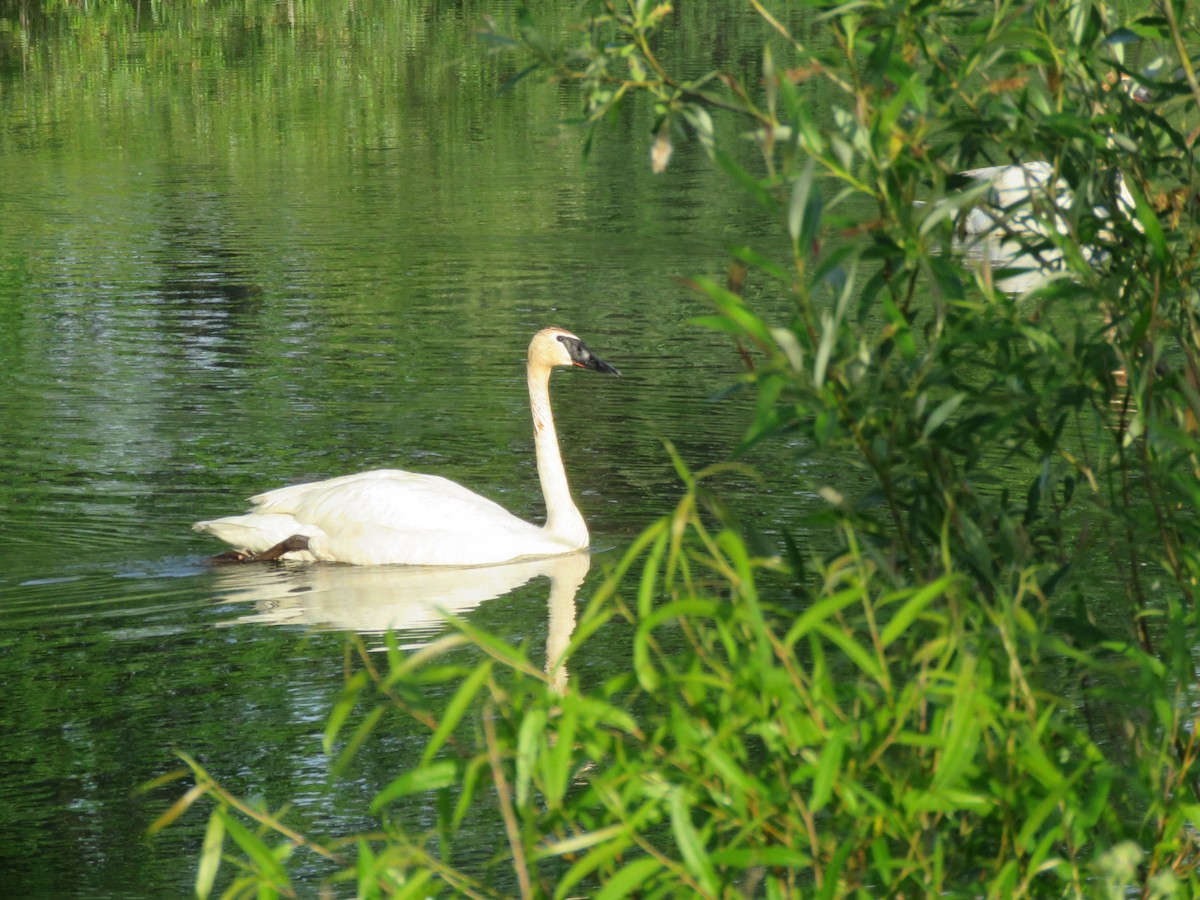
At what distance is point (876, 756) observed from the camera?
111 inches

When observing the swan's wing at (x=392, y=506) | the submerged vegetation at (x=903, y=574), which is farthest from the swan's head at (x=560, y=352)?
the submerged vegetation at (x=903, y=574)

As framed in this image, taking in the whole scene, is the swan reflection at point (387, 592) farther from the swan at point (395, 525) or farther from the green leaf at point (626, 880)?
the green leaf at point (626, 880)

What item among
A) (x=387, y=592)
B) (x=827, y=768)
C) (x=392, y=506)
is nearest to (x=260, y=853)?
(x=827, y=768)

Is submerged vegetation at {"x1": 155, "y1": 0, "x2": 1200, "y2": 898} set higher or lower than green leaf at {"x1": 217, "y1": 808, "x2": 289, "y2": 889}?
higher

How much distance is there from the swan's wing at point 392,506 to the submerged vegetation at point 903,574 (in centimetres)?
436

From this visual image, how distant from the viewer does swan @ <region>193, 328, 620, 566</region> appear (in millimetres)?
8016

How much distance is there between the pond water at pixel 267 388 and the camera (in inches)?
239

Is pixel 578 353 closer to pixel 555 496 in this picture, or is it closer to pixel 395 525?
pixel 555 496

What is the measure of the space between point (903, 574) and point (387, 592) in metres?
4.29

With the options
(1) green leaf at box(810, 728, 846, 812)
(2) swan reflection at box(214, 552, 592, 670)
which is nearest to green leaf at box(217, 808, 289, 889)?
(1) green leaf at box(810, 728, 846, 812)

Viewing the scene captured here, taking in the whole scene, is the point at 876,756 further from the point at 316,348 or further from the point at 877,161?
the point at 316,348

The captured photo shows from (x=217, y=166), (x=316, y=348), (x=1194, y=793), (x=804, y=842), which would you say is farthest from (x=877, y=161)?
(x=217, y=166)

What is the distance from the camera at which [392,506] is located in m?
8.02

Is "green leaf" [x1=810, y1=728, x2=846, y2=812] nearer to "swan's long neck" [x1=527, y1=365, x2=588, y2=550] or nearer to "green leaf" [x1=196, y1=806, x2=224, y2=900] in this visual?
"green leaf" [x1=196, y1=806, x2=224, y2=900]
